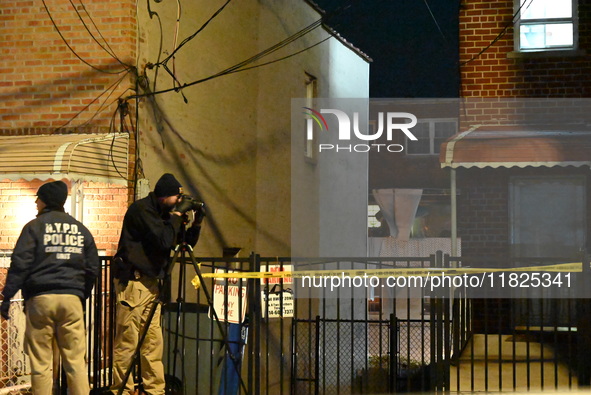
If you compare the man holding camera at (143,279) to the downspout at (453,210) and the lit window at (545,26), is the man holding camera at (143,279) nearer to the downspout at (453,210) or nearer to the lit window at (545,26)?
the downspout at (453,210)

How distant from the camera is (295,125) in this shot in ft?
60.1

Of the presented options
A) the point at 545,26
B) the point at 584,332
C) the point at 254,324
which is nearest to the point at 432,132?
the point at 545,26

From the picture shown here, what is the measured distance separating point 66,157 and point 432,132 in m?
31.6

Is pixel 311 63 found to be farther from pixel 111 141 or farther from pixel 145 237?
pixel 145 237

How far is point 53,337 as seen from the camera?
295 inches

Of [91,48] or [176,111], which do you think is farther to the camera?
[176,111]

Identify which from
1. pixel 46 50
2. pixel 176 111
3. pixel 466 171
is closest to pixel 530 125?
pixel 466 171

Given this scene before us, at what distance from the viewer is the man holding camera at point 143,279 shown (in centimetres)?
771

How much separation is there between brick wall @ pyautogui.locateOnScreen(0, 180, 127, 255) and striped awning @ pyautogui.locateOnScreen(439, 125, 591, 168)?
4125 millimetres

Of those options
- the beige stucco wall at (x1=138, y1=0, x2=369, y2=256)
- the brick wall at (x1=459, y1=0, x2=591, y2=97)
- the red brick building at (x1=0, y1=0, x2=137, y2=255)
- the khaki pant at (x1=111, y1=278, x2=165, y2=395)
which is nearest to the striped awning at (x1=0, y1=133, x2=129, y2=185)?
the red brick building at (x1=0, y1=0, x2=137, y2=255)

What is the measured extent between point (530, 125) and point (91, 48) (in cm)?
602

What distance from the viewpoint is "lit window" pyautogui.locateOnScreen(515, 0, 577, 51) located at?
12.4m

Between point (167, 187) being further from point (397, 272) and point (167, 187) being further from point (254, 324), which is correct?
point (397, 272)

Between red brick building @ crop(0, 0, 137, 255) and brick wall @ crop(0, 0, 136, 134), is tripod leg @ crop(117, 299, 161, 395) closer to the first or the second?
red brick building @ crop(0, 0, 137, 255)
